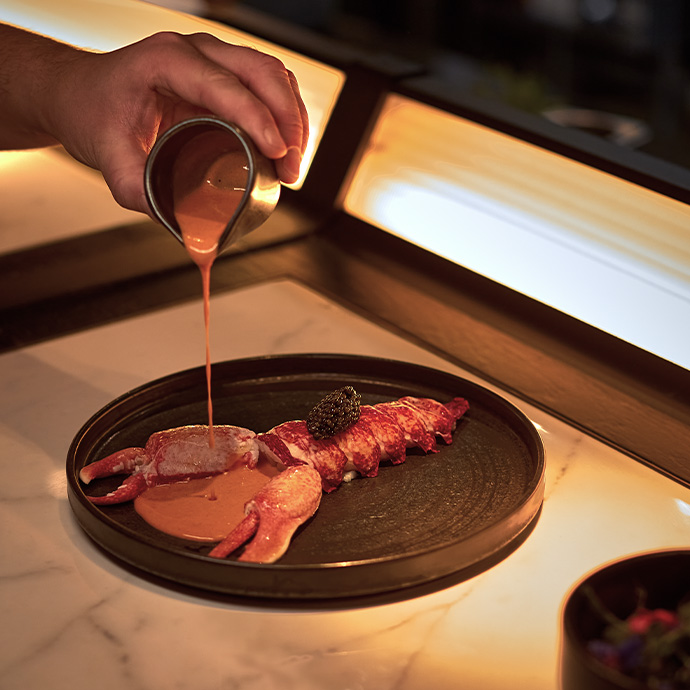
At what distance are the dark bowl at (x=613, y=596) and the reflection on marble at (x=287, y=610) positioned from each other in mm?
223

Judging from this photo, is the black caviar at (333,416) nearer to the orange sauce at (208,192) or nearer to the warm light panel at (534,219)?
the orange sauce at (208,192)

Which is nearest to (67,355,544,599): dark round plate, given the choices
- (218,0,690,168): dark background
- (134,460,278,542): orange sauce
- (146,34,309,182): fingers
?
(134,460,278,542): orange sauce

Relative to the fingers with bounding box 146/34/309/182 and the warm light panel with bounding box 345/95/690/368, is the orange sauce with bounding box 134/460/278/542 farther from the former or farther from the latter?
the warm light panel with bounding box 345/95/690/368

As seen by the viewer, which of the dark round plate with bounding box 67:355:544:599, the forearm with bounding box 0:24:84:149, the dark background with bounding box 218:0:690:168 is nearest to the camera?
the dark round plate with bounding box 67:355:544:599

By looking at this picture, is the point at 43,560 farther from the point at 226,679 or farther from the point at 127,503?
the point at 226,679

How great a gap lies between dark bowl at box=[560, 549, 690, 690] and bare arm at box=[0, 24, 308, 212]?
0.81 meters

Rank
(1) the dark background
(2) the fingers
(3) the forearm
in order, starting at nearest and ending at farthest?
(2) the fingers
(3) the forearm
(1) the dark background

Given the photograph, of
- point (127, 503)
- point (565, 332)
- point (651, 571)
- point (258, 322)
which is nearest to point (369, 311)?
point (258, 322)

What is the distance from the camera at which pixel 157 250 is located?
2697 millimetres

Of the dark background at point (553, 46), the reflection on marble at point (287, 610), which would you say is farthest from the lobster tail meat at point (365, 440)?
the dark background at point (553, 46)

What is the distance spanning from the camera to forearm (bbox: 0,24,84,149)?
202cm

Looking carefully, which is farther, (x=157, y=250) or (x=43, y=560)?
(x=157, y=250)

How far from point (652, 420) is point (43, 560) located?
1150 mm

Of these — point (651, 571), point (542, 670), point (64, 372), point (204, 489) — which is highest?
point (651, 571)
